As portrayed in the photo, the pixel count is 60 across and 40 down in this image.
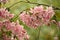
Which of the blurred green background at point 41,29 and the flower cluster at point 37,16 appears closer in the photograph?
the flower cluster at point 37,16

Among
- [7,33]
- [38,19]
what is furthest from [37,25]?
[7,33]

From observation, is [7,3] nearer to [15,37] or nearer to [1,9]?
[1,9]

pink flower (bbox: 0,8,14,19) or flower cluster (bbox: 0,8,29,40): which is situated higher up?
pink flower (bbox: 0,8,14,19)

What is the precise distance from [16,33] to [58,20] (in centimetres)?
30

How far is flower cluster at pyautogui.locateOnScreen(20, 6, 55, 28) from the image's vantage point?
122 cm

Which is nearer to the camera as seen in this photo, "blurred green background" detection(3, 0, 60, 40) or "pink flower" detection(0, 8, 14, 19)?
"pink flower" detection(0, 8, 14, 19)

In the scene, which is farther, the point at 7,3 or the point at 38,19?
the point at 7,3

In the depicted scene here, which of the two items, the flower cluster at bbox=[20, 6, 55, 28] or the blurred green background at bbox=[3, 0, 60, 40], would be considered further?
→ the blurred green background at bbox=[3, 0, 60, 40]

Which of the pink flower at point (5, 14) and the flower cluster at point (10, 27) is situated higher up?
the pink flower at point (5, 14)

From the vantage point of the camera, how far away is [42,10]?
1.22 metres

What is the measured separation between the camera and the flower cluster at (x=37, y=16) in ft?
4.00

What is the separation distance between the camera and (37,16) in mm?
1224

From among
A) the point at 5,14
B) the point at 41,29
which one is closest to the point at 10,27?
the point at 5,14

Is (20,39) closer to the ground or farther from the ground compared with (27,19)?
closer to the ground
